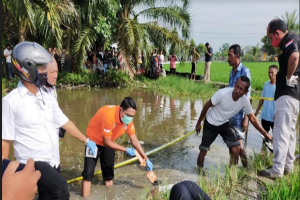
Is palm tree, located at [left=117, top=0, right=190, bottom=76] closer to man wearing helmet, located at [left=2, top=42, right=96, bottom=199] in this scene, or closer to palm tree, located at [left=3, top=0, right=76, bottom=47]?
palm tree, located at [left=3, top=0, right=76, bottom=47]

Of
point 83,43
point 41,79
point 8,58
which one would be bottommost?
point 41,79

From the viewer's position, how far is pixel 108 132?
303 cm

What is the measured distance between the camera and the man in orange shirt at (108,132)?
3.03 metres

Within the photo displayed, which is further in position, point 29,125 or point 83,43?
point 83,43

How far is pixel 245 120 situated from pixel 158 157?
1.47 metres

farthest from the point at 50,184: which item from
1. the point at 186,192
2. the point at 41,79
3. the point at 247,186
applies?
the point at 247,186

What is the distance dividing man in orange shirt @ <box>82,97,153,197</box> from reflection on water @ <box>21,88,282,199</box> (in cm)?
27

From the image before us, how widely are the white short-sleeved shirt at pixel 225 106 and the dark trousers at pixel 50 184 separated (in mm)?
2235

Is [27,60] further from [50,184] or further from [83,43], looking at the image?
[83,43]

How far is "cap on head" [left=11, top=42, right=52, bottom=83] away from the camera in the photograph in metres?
1.89

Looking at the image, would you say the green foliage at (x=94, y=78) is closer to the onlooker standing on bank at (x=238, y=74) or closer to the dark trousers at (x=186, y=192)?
the onlooker standing on bank at (x=238, y=74)

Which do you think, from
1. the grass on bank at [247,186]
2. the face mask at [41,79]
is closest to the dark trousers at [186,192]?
the grass on bank at [247,186]

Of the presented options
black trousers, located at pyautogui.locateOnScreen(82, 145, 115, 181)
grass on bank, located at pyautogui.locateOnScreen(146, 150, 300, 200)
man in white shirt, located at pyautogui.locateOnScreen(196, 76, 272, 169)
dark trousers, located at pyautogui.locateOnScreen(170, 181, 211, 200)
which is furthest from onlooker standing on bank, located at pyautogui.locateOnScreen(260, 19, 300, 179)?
black trousers, located at pyautogui.locateOnScreen(82, 145, 115, 181)

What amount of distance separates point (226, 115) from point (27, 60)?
8.33ft
